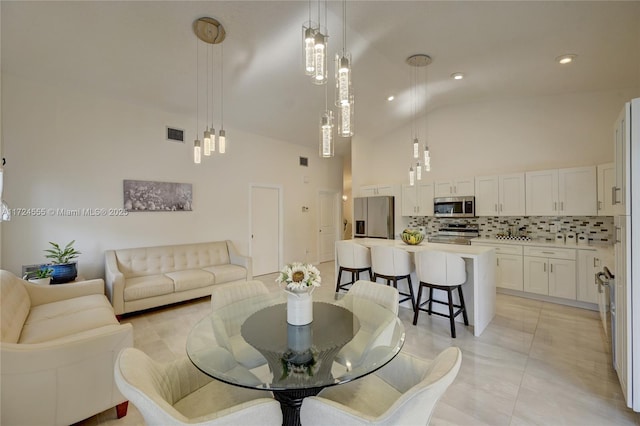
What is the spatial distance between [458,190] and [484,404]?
12.7 ft

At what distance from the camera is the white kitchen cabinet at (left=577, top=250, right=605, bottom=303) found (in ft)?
12.1

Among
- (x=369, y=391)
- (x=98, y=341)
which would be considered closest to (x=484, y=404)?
(x=369, y=391)

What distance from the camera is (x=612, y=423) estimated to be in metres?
1.80

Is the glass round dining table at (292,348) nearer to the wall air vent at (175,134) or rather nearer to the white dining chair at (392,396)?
the white dining chair at (392,396)

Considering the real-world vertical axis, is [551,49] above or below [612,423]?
above

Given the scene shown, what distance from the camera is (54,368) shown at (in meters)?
1.62

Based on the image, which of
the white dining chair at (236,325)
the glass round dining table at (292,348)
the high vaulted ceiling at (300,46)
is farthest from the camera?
the high vaulted ceiling at (300,46)

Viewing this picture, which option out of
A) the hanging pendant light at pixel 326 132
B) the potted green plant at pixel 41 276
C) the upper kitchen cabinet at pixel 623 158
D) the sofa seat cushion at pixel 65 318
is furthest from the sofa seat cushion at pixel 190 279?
the upper kitchen cabinet at pixel 623 158

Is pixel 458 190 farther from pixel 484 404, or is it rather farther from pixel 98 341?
pixel 98 341

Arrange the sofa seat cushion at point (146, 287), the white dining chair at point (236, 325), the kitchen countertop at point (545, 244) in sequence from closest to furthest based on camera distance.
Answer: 1. the white dining chair at point (236, 325)
2. the sofa seat cushion at point (146, 287)
3. the kitchen countertop at point (545, 244)

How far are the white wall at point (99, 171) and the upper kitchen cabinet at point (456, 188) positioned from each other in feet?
12.2

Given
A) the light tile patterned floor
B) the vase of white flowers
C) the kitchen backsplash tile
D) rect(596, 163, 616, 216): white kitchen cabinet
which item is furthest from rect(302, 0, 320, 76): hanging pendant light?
the kitchen backsplash tile

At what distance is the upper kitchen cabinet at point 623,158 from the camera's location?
68.8 inches

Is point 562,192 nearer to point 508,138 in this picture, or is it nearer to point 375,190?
point 508,138
